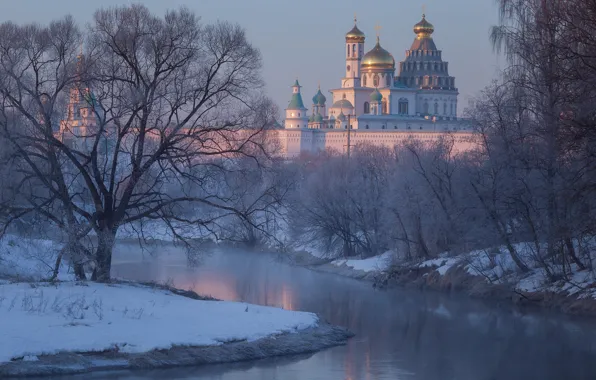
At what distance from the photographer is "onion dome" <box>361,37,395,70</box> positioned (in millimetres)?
129000

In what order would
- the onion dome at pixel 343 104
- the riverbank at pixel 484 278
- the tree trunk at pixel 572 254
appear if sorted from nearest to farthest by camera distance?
the riverbank at pixel 484 278 → the tree trunk at pixel 572 254 → the onion dome at pixel 343 104

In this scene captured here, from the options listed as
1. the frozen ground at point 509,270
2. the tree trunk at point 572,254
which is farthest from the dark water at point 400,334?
the tree trunk at point 572,254

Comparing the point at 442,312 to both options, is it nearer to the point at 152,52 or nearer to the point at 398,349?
the point at 398,349

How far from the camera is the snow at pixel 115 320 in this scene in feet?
38.9

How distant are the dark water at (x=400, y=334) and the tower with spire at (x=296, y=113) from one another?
336 ft

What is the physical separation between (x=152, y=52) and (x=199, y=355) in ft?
17.7

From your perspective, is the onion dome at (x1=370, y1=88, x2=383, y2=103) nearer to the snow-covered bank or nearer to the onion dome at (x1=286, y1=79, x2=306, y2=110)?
the onion dome at (x1=286, y1=79, x2=306, y2=110)

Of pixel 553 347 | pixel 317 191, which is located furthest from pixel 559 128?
pixel 317 191

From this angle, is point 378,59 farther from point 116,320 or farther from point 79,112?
point 116,320

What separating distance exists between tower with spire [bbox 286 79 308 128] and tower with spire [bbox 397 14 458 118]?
12591mm

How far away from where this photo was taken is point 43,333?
11.9 meters

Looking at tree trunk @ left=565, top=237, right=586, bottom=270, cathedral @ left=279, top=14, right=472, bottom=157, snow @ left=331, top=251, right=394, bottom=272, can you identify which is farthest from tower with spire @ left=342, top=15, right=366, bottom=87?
tree trunk @ left=565, top=237, right=586, bottom=270

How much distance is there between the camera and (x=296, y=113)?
130 meters

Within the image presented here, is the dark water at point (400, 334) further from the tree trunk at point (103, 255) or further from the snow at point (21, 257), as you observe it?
the tree trunk at point (103, 255)
